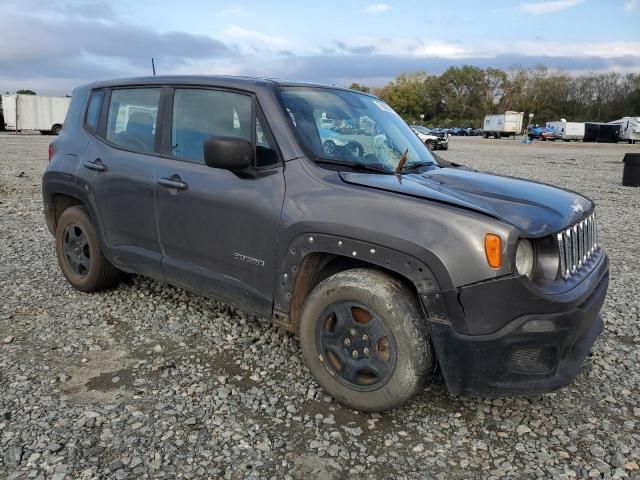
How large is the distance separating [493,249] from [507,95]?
104 m

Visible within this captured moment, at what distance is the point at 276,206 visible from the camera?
3205mm

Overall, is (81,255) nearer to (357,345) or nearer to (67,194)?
(67,194)

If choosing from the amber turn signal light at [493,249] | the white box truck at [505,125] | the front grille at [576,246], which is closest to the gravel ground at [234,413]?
the front grille at [576,246]

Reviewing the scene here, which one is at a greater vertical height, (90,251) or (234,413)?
(90,251)

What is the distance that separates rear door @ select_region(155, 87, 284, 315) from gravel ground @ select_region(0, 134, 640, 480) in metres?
0.53

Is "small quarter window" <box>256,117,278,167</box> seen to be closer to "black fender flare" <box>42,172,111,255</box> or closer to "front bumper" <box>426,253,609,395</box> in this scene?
"front bumper" <box>426,253,609,395</box>

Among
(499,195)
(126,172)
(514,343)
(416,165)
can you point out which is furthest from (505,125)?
(514,343)

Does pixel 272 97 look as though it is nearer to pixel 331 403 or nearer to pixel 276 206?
pixel 276 206

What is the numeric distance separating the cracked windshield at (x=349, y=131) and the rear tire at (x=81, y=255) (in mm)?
2197

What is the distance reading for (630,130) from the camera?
5588 cm

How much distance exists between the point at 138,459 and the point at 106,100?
3.05m

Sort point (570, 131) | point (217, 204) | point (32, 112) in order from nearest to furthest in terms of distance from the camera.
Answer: point (217, 204) < point (32, 112) < point (570, 131)

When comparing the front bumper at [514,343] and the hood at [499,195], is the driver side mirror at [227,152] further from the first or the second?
the front bumper at [514,343]

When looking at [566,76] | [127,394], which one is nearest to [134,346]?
[127,394]
